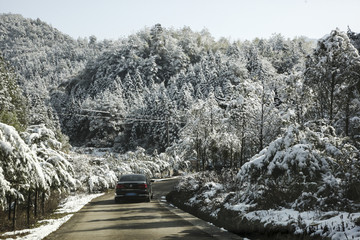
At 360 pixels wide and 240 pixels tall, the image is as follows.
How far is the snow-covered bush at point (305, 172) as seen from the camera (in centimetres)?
870

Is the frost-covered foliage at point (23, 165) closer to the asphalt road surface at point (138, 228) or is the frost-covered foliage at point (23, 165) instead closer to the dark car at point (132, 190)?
the asphalt road surface at point (138, 228)

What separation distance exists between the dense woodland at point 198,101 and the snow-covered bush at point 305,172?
0.13 m

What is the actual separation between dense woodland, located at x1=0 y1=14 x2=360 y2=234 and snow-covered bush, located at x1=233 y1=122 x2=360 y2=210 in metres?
0.13

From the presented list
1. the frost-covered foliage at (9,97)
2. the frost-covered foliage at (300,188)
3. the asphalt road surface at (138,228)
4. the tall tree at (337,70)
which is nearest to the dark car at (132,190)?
the asphalt road surface at (138,228)

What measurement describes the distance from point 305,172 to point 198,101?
26.9m

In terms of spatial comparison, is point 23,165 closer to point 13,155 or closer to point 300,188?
point 13,155

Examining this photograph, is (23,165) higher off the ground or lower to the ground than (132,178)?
higher

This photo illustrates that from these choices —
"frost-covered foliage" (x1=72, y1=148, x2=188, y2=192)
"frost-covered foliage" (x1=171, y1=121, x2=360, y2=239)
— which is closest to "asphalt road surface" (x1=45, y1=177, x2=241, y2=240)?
"frost-covered foliage" (x1=171, y1=121, x2=360, y2=239)

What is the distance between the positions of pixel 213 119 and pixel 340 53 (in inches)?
576

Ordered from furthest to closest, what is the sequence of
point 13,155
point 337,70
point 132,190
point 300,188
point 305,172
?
point 132,190
point 337,70
point 300,188
point 305,172
point 13,155

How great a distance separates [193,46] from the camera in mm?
183375

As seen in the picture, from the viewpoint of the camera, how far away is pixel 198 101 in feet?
118

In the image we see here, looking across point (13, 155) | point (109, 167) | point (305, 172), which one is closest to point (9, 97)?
point (109, 167)

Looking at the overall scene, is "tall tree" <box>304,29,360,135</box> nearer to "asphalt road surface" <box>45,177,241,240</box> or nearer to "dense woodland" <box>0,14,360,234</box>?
"dense woodland" <box>0,14,360,234</box>
